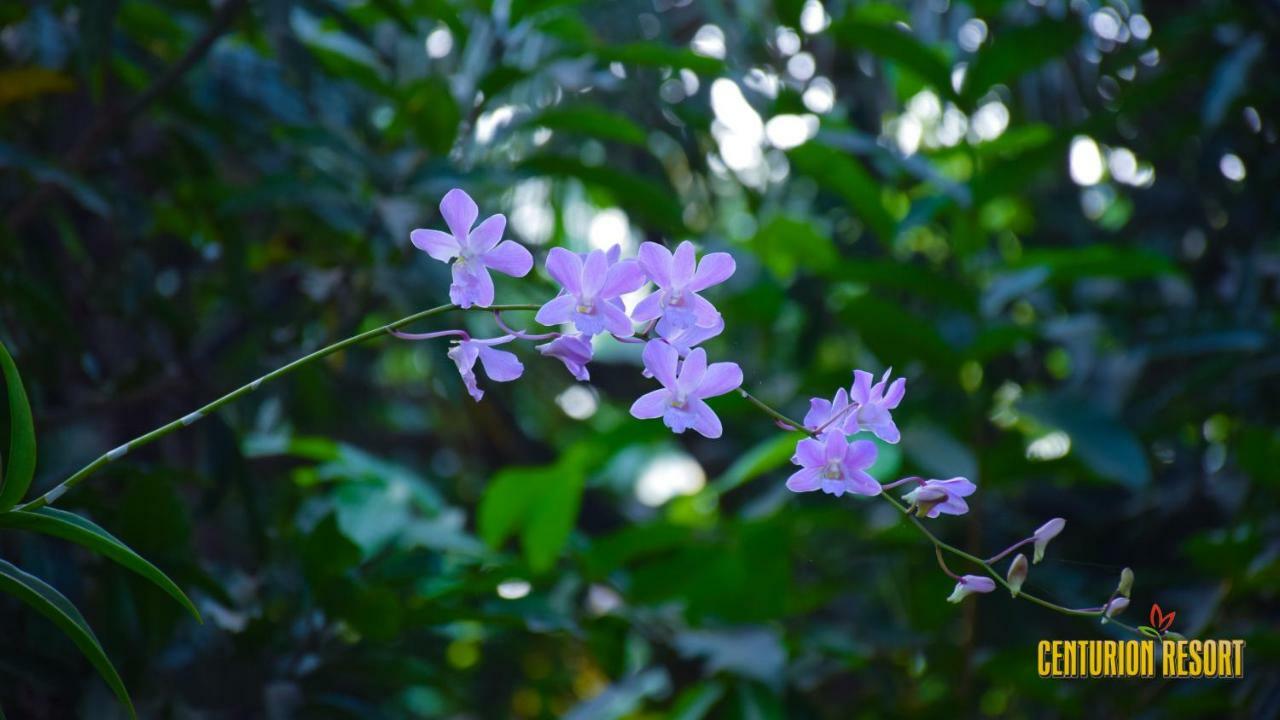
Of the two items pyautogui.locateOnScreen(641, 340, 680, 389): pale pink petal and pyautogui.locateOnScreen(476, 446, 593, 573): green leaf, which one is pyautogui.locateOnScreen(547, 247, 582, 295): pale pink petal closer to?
pyautogui.locateOnScreen(641, 340, 680, 389): pale pink petal

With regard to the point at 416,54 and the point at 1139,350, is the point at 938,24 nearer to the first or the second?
the point at 1139,350

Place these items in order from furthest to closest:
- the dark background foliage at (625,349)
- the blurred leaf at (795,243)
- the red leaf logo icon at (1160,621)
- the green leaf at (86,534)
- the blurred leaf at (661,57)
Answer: the blurred leaf at (795,243) < the blurred leaf at (661,57) < the dark background foliage at (625,349) < the red leaf logo icon at (1160,621) < the green leaf at (86,534)

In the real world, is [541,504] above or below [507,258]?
below

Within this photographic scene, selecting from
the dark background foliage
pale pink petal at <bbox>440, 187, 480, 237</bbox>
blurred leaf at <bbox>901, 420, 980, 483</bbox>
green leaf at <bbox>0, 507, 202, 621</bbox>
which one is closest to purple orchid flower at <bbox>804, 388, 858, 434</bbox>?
pale pink petal at <bbox>440, 187, 480, 237</bbox>

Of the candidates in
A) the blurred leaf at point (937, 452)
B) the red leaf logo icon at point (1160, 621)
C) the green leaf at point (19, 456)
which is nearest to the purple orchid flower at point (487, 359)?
the green leaf at point (19, 456)

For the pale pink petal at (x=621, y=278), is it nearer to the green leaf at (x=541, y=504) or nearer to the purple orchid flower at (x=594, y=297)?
the purple orchid flower at (x=594, y=297)

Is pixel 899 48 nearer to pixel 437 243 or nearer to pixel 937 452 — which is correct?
pixel 937 452

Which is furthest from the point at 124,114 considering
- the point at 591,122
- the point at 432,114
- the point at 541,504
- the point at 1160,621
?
the point at 1160,621
